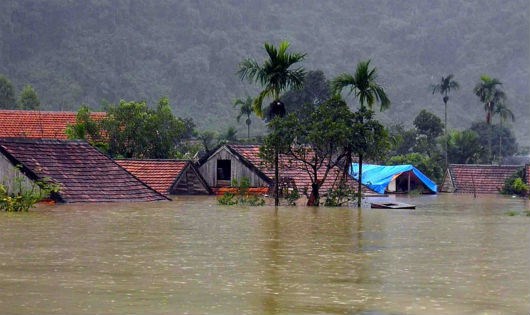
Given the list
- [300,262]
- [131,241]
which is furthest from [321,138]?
[300,262]

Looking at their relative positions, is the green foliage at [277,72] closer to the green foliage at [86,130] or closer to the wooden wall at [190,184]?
the wooden wall at [190,184]

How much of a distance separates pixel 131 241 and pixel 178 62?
147 meters

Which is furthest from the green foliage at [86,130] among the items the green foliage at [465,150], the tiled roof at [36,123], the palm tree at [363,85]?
the green foliage at [465,150]

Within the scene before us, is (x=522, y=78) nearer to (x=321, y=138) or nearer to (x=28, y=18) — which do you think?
(x=28, y=18)

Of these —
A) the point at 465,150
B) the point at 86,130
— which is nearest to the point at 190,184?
the point at 86,130

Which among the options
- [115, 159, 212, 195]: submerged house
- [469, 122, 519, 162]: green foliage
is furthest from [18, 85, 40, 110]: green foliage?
[115, 159, 212, 195]: submerged house

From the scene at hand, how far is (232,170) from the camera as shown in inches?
1693

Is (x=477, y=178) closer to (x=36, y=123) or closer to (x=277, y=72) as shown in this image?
(x=36, y=123)

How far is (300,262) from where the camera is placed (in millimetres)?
16016

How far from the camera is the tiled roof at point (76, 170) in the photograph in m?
30.5

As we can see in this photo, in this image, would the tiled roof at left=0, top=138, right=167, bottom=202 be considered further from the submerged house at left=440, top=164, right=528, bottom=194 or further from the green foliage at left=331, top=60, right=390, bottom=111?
the submerged house at left=440, top=164, right=528, bottom=194

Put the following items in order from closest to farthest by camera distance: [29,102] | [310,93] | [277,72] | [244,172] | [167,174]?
[277,72] → [167,174] → [244,172] → [310,93] → [29,102]

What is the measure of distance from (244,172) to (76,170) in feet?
37.6

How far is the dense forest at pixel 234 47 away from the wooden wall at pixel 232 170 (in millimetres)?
94937
